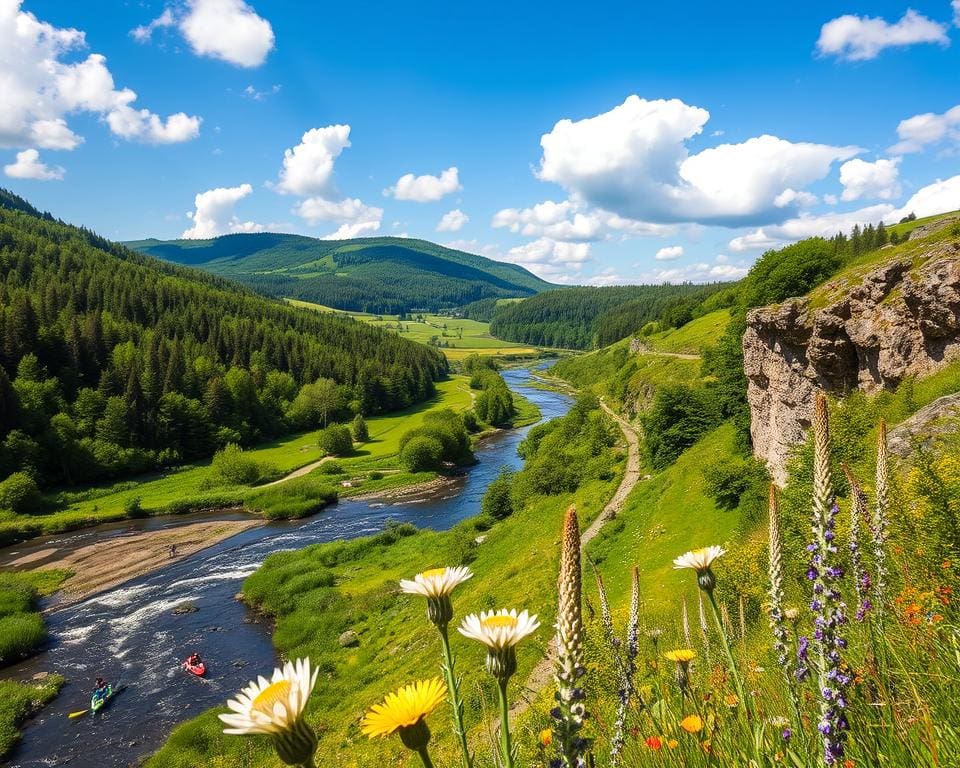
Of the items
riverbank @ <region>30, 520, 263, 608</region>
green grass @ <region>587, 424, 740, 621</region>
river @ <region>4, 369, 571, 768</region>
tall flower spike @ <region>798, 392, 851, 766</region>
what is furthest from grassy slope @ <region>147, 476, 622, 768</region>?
riverbank @ <region>30, 520, 263, 608</region>

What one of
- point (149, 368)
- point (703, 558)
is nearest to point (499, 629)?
point (703, 558)

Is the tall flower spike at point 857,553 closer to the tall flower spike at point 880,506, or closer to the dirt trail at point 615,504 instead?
the tall flower spike at point 880,506

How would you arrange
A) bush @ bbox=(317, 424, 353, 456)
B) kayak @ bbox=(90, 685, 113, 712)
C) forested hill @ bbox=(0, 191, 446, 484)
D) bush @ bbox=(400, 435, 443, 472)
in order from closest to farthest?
kayak @ bbox=(90, 685, 113, 712) → bush @ bbox=(400, 435, 443, 472) → forested hill @ bbox=(0, 191, 446, 484) → bush @ bbox=(317, 424, 353, 456)

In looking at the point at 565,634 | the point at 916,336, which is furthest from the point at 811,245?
→ the point at 565,634

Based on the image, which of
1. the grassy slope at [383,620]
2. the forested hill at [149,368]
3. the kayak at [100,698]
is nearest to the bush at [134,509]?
→ the forested hill at [149,368]

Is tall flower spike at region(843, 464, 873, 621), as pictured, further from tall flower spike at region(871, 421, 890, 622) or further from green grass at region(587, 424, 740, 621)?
green grass at region(587, 424, 740, 621)

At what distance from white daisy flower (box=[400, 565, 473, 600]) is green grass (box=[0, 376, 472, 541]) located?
2899 inches

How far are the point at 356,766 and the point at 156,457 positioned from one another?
276ft

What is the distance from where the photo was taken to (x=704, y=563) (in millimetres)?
3781

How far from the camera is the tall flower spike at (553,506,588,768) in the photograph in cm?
254

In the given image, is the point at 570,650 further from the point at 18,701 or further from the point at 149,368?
the point at 149,368

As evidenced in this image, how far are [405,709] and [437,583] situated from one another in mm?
732

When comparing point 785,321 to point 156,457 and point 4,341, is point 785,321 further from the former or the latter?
point 4,341

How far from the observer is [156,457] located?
87.0 meters
